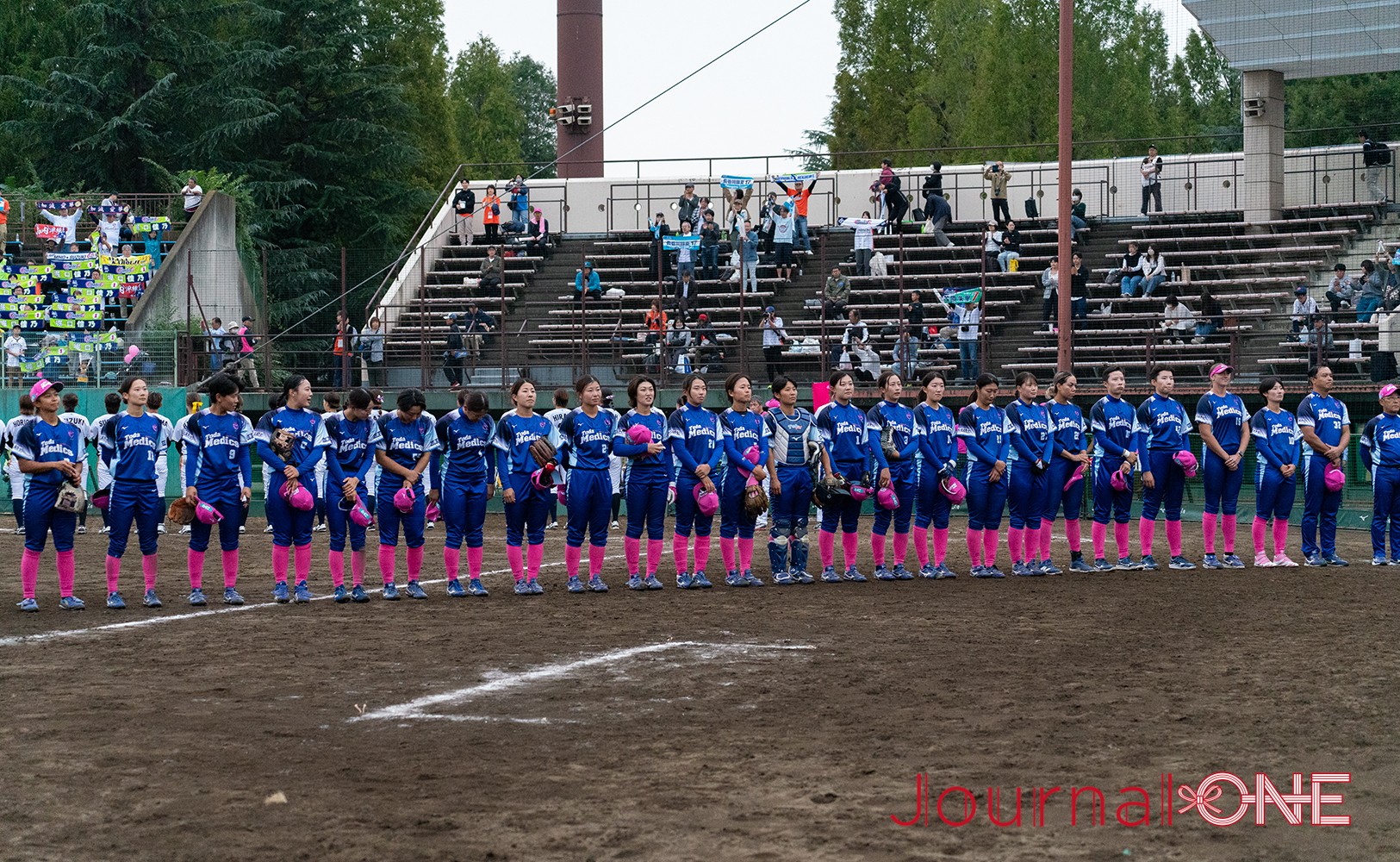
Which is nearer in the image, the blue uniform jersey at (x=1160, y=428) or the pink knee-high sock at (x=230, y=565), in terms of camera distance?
the pink knee-high sock at (x=230, y=565)

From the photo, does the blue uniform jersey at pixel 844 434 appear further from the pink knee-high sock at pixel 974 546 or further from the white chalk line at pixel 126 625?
the white chalk line at pixel 126 625

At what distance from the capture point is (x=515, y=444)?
1302 centimetres

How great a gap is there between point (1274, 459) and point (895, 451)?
13.9 ft

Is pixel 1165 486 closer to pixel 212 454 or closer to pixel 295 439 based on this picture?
pixel 295 439

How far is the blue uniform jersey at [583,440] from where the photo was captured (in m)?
13.1

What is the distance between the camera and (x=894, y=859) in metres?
5.49

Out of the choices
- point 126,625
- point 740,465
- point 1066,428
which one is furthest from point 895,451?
point 126,625

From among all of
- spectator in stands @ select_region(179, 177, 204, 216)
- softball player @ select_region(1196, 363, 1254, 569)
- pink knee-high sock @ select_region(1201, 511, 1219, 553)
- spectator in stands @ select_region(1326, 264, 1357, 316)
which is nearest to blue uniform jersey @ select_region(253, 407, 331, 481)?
softball player @ select_region(1196, 363, 1254, 569)

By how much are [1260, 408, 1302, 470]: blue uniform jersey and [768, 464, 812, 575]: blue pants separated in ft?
16.3

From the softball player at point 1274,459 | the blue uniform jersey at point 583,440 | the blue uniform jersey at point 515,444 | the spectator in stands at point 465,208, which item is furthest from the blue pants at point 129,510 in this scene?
the spectator in stands at point 465,208

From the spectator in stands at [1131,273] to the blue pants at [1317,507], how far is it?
15136mm

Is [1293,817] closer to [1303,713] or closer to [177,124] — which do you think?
[1303,713]

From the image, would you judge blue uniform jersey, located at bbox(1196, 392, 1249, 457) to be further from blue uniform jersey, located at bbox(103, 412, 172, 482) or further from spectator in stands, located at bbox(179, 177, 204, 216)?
spectator in stands, located at bbox(179, 177, 204, 216)

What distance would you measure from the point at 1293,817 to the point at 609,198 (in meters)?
34.6
